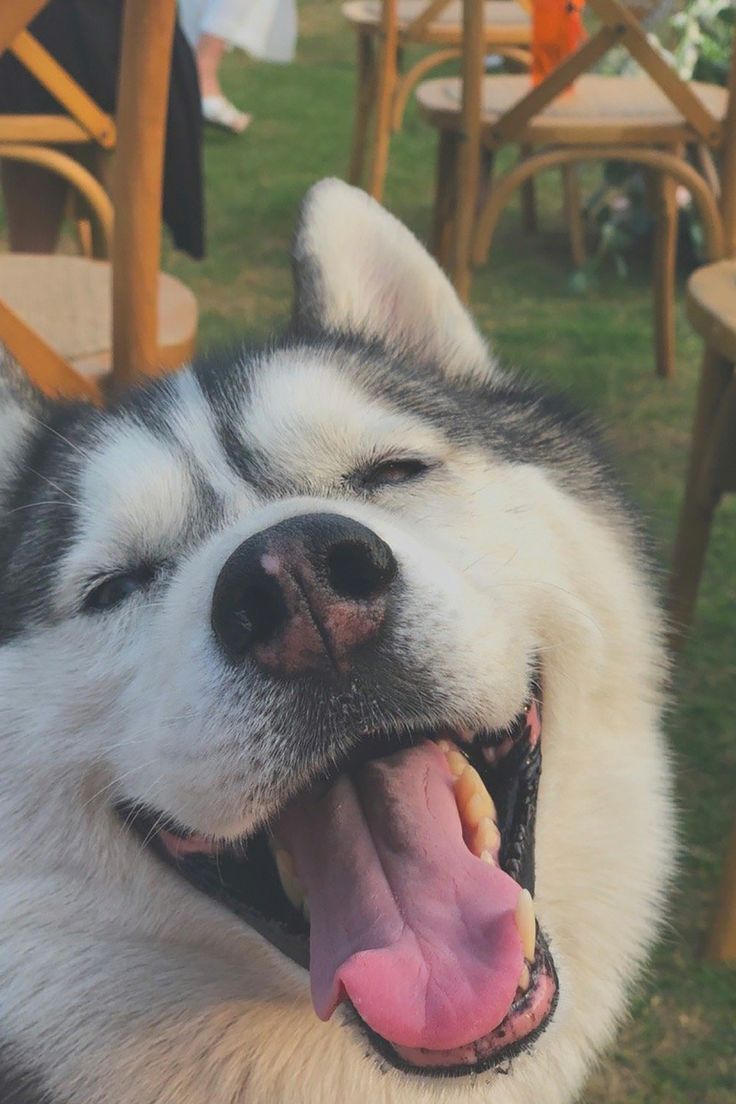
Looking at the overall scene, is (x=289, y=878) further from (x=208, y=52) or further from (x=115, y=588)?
(x=208, y=52)

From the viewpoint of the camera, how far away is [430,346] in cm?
209

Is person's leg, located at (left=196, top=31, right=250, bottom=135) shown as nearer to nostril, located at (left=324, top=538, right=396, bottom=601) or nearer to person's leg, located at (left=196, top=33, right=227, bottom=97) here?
person's leg, located at (left=196, top=33, right=227, bottom=97)

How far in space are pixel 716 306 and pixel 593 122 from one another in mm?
2082

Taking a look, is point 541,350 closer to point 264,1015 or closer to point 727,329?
point 727,329

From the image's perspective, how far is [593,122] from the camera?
4270 millimetres

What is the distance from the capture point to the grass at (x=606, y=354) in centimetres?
236

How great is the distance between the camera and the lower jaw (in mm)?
1218

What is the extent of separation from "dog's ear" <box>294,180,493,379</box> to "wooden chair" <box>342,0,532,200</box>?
13.6 feet

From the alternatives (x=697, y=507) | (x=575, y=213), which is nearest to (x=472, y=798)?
(x=697, y=507)

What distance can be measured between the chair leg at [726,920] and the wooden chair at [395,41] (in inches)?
183

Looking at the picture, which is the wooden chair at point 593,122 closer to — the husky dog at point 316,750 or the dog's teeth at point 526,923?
the husky dog at point 316,750

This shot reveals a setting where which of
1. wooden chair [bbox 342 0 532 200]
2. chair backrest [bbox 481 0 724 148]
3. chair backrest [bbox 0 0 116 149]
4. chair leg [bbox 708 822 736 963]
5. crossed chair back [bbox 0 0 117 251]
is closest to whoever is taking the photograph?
chair leg [bbox 708 822 736 963]

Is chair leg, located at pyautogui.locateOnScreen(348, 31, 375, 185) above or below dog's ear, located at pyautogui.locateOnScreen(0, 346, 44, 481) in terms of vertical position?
below

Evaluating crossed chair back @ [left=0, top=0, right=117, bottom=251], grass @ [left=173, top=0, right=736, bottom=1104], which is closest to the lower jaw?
grass @ [left=173, top=0, right=736, bottom=1104]
